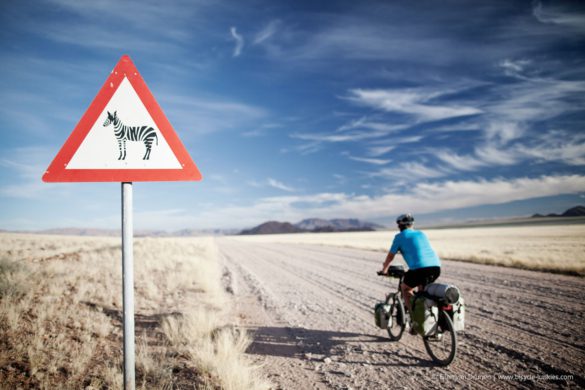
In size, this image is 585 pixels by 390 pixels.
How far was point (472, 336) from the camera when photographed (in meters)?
5.21

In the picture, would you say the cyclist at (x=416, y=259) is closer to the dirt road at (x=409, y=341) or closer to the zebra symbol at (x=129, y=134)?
the dirt road at (x=409, y=341)

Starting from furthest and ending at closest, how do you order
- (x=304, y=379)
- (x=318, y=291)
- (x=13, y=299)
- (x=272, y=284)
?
1. (x=272, y=284)
2. (x=318, y=291)
3. (x=13, y=299)
4. (x=304, y=379)

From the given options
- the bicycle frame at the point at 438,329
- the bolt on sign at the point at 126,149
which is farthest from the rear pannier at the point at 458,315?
the bolt on sign at the point at 126,149

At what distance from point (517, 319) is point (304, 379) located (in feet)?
15.6

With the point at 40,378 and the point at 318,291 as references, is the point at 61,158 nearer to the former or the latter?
the point at 40,378

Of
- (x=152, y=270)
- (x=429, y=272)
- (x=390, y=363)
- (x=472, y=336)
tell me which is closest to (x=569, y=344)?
(x=472, y=336)

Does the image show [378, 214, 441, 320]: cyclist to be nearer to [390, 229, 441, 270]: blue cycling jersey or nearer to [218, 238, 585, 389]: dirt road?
[390, 229, 441, 270]: blue cycling jersey

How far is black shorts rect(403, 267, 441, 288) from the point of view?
4.68 meters

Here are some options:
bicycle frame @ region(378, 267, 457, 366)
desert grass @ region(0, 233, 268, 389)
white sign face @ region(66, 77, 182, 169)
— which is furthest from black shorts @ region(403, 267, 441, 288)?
white sign face @ region(66, 77, 182, 169)

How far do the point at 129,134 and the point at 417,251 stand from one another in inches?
165

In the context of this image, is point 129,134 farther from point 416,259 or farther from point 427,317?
point 427,317

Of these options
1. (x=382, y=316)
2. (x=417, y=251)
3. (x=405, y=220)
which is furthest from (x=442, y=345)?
(x=405, y=220)

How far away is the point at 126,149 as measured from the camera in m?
2.37

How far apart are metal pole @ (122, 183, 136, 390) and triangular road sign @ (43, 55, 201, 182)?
0.70ft
